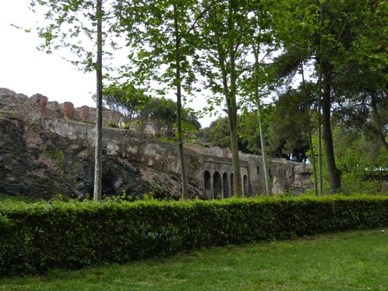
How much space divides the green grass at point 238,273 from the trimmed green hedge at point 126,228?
0.34m

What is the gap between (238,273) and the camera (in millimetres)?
6938

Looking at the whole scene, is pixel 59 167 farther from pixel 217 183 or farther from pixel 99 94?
pixel 99 94

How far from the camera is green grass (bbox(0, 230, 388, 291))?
600cm

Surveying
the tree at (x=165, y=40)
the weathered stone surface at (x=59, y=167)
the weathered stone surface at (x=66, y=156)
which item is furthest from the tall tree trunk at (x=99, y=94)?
the weathered stone surface at (x=59, y=167)

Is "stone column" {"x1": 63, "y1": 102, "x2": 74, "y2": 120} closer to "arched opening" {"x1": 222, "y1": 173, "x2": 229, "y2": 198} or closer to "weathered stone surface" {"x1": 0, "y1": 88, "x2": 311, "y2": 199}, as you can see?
"weathered stone surface" {"x1": 0, "y1": 88, "x2": 311, "y2": 199}

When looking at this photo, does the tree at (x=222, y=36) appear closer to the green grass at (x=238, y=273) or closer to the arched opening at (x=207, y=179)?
the green grass at (x=238, y=273)

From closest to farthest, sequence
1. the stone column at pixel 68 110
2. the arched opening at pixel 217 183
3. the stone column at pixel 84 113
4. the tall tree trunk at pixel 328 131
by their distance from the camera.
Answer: the tall tree trunk at pixel 328 131
the stone column at pixel 68 110
the stone column at pixel 84 113
the arched opening at pixel 217 183

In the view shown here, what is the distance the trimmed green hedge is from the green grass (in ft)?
1.13

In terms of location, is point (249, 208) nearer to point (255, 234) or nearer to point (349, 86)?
point (255, 234)

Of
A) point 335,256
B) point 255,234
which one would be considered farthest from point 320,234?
point 335,256

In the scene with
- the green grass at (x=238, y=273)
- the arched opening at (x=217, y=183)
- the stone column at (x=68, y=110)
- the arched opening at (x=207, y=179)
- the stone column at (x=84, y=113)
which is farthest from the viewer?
the arched opening at (x=217, y=183)

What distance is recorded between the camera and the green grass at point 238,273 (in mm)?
5996

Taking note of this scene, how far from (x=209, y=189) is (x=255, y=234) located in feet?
66.8

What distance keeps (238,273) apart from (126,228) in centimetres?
264
